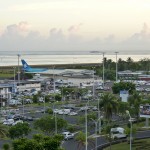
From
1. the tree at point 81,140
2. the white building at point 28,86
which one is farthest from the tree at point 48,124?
the white building at point 28,86

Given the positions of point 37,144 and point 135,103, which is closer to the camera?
point 37,144

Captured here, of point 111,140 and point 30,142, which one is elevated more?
point 30,142

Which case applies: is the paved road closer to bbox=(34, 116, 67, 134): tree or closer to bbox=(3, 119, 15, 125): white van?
bbox=(34, 116, 67, 134): tree

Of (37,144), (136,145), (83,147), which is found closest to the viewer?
(37,144)

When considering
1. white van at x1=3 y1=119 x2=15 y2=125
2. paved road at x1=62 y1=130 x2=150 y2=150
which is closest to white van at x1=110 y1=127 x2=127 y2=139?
paved road at x1=62 y1=130 x2=150 y2=150

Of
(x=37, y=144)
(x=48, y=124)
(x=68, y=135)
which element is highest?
(x=37, y=144)

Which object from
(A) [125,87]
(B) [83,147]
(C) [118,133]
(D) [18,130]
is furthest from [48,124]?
(A) [125,87]

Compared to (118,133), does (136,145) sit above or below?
below

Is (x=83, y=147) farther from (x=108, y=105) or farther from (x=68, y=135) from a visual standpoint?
(x=108, y=105)

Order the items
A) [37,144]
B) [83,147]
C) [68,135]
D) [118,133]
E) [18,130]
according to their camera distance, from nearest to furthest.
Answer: [37,144] → [83,147] → [18,130] → [68,135] → [118,133]

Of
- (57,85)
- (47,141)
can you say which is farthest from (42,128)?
(57,85)

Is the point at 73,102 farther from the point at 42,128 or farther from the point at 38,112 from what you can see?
the point at 42,128
